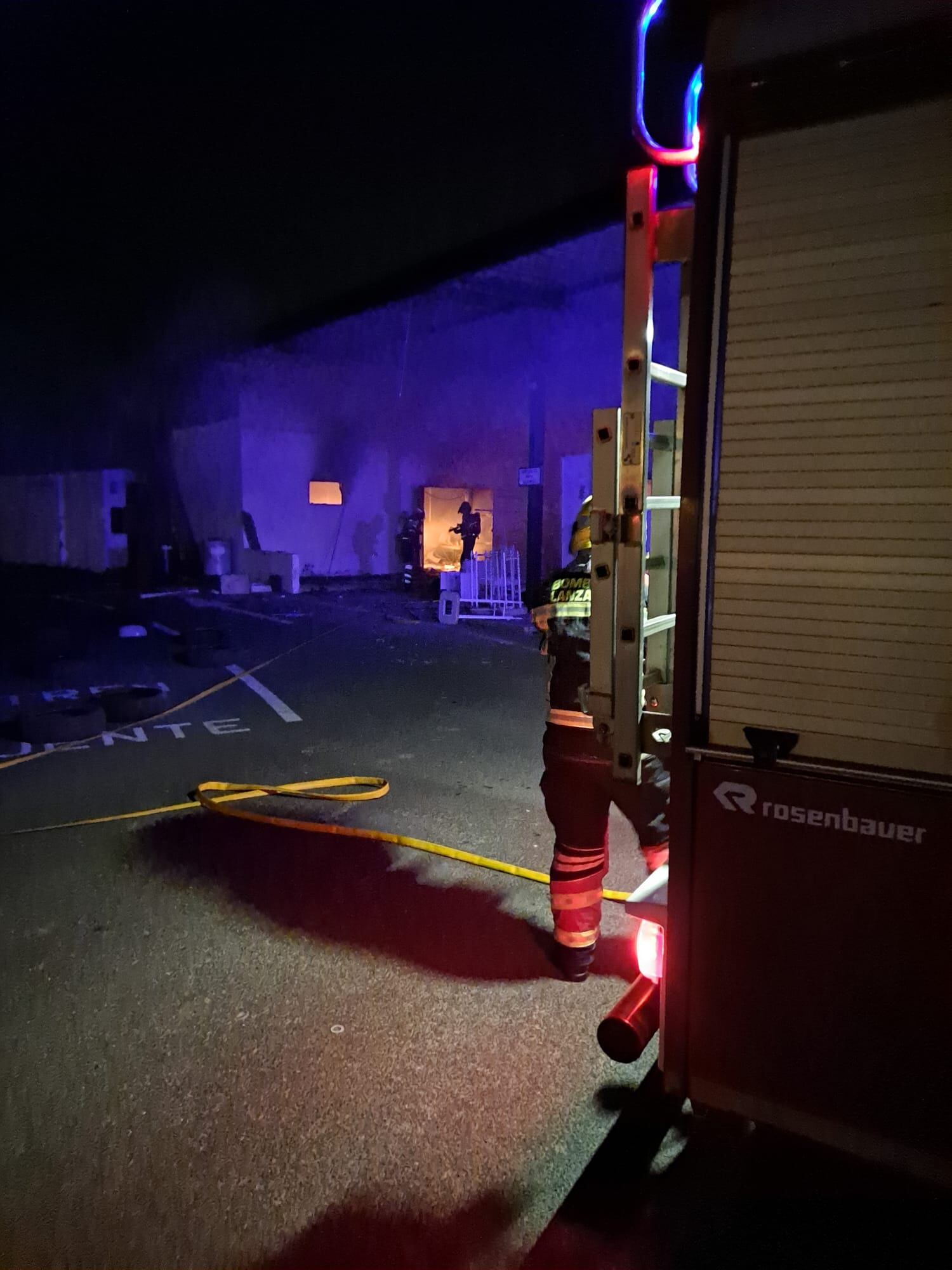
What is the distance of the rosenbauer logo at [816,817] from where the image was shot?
201 cm

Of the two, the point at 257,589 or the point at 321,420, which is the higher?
the point at 321,420

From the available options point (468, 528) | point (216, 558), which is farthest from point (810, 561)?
point (216, 558)

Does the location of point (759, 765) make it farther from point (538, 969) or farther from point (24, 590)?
point (24, 590)

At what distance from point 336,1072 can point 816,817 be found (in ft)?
6.46

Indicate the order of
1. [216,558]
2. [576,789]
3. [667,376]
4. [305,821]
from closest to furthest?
[667,376], [576,789], [305,821], [216,558]

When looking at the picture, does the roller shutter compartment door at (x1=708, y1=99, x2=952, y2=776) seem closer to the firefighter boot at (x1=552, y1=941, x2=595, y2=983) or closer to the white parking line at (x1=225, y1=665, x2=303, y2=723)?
the firefighter boot at (x1=552, y1=941, x2=595, y2=983)

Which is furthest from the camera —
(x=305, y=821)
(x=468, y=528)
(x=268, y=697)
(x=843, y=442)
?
(x=468, y=528)

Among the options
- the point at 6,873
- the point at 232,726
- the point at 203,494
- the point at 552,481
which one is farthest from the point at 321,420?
the point at 6,873

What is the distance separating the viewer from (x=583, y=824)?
350 cm

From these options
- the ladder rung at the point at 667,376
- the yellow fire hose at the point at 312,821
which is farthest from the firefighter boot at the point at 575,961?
the ladder rung at the point at 667,376

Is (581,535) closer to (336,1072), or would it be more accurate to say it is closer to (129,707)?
(336,1072)

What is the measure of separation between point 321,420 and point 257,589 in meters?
4.86

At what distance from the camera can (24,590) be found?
2064 centimetres

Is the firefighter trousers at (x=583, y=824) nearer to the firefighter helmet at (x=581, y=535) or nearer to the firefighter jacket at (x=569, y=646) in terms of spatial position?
the firefighter jacket at (x=569, y=646)
